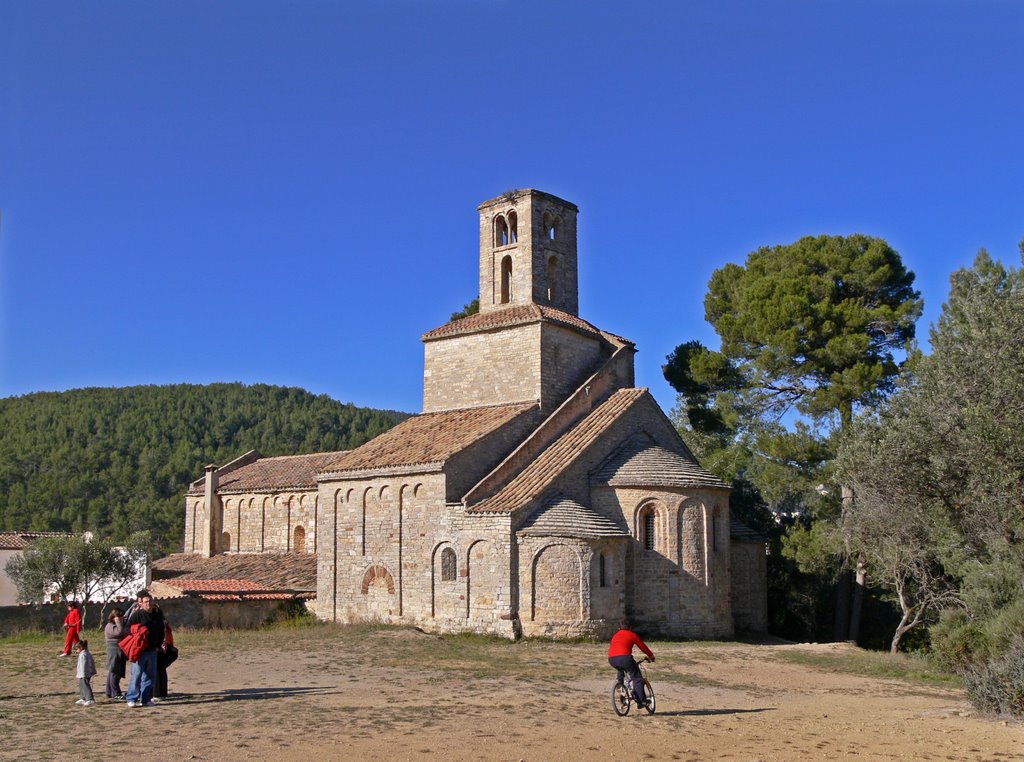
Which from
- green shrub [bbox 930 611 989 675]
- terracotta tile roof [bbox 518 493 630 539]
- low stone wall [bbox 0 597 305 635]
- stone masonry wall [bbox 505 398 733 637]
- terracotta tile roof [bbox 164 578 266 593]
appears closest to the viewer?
green shrub [bbox 930 611 989 675]

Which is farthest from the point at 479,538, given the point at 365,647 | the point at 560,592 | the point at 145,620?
the point at 145,620

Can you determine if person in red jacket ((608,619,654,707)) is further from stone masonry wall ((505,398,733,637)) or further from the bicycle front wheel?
stone masonry wall ((505,398,733,637))

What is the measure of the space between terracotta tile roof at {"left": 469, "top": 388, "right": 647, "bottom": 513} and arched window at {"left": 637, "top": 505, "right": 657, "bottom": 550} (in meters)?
2.27

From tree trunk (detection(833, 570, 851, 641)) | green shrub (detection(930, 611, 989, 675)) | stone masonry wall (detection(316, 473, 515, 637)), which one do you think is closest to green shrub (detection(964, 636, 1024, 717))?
green shrub (detection(930, 611, 989, 675))

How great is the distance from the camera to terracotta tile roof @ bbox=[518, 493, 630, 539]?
22.8m

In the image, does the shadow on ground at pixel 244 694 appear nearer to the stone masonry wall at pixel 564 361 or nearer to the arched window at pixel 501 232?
the stone masonry wall at pixel 564 361

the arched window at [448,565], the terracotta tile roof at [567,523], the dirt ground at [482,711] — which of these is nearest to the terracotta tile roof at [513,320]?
the terracotta tile roof at [567,523]

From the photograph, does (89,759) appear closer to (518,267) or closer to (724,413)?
(518,267)

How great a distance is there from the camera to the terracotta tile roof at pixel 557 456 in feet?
77.5

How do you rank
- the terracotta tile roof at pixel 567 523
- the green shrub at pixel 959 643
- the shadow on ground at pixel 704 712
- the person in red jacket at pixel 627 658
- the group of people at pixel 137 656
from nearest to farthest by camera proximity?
the person in red jacket at pixel 627 658
the group of people at pixel 137 656
the shadow on ground at pixel 704 712
the green shrub at pixel 959 643
the terracotta tile roof at pixel 567 523

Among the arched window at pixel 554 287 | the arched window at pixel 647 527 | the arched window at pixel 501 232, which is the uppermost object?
the arched window at pixel 501 232

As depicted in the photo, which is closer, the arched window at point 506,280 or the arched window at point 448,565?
the arched window at point 448,565

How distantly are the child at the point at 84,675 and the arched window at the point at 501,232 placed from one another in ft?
63.5

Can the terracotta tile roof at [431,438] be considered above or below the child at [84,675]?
above
